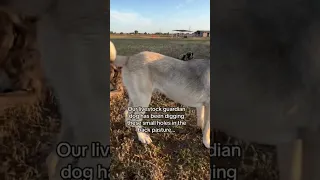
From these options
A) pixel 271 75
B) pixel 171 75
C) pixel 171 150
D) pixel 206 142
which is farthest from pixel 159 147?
pixel 271 75

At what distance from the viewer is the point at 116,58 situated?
134cm

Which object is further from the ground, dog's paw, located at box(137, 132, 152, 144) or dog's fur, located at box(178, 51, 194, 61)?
dog's fur, located at box(178, 51, 194, 61)

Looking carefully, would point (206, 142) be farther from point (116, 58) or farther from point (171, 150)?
point (116, 58)

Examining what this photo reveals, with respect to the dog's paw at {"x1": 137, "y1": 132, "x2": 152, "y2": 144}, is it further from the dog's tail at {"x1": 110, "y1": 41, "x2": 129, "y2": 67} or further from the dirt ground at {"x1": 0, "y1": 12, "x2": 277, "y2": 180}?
the dog's tail at {"x1": 110, "y1": 41, "x2": 129, "y2": 67}

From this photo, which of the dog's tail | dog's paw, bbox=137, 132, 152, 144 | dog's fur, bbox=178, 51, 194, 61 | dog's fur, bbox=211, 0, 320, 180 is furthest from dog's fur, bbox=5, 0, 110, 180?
dog's fur, bbox=211, 0, 320, 180

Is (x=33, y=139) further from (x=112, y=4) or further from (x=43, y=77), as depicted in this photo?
(x=112, y=4)

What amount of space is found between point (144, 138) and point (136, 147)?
0.18 feet

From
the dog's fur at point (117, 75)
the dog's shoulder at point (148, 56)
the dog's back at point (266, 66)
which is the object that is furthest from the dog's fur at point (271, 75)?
the dog's shoulder at point (148, 56)

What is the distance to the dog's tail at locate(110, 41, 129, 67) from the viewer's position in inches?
52.4

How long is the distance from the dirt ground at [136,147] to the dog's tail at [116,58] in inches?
0.7

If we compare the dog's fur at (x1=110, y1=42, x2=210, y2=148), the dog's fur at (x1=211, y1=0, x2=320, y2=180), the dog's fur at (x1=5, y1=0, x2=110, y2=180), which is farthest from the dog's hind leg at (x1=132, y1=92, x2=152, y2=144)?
the dog's fur at (x1=211, y1=0, x2=320, y2=180)

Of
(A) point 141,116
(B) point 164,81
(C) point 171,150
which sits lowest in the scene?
(C) point 171,150

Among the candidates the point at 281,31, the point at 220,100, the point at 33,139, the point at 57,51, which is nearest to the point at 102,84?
the point at 57,51

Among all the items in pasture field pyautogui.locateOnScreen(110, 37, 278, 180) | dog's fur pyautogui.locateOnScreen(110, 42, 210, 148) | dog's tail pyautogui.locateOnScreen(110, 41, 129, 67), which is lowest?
pasture field pyautogui.locateOnScreen(110, 37, 278, 180)
